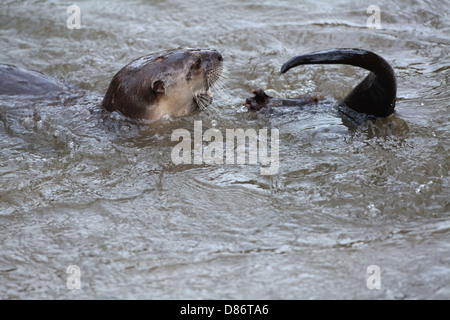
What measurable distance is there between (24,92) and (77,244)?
175cm

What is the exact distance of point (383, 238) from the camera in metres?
3.04

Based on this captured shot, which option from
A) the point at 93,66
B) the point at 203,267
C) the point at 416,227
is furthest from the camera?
the point at 93,66

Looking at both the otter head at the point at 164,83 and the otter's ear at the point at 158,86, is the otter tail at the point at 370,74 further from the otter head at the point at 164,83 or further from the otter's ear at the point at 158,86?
the otter's ear at the point at 158,86

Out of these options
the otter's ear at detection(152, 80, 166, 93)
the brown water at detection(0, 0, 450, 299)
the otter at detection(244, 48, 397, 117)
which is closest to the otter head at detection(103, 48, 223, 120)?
the otter's ear at detection(152, 80, 166, 93)

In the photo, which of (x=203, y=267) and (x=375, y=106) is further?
(x=375, y=106)

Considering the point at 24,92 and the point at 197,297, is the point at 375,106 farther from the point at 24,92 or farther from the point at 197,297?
the point at 24,92

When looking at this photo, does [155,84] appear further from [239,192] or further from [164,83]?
[239,192]

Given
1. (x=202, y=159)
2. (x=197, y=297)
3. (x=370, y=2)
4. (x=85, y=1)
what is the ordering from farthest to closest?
(x=85, y=1) < (x=370, y=2) < (x=202, y=159) < (x=197, y=297)

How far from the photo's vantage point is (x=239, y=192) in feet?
11.6

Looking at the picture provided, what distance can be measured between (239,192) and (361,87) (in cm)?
122

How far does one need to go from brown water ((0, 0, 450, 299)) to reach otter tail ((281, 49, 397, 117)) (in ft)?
0.45

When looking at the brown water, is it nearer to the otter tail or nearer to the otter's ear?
the otter tail

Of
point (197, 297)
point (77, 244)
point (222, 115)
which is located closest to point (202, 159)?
point (222, 115)

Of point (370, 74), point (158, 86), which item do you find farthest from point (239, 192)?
point (370, 74)
